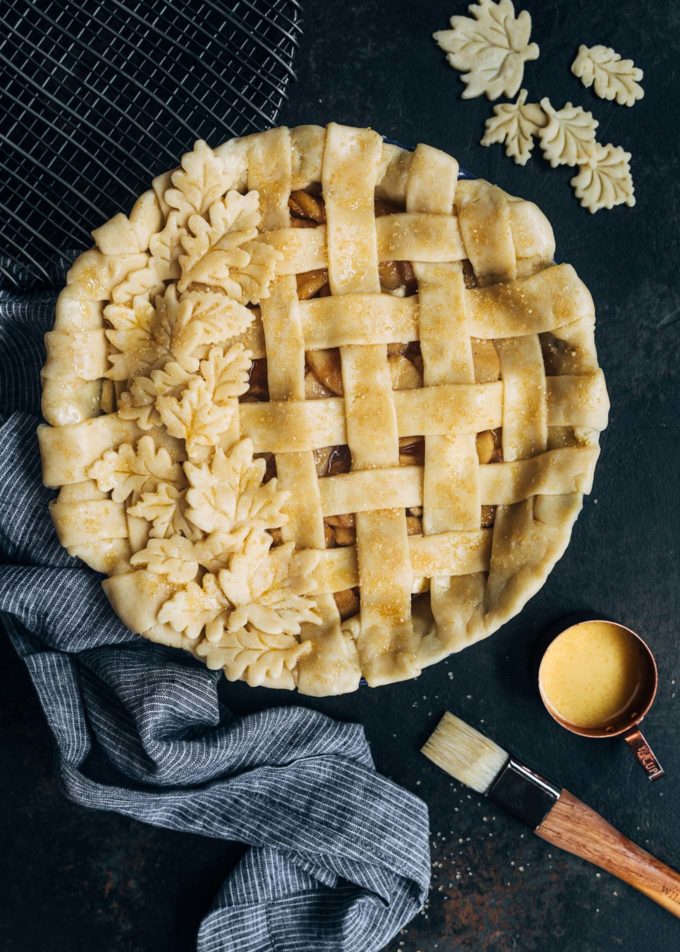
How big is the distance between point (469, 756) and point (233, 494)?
788 millimetres

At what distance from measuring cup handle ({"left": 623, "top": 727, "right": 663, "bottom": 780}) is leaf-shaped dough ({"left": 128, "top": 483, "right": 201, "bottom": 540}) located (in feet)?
3.10

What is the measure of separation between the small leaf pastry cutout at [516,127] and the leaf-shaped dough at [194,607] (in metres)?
1.02

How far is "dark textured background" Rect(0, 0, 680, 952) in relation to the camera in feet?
5.57

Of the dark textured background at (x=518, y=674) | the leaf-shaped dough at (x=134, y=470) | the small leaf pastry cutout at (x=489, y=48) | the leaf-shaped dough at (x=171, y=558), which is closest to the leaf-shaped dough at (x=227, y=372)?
the leaf-shaped dough at (x=134, y=470)

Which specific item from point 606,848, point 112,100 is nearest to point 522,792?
point 606,848

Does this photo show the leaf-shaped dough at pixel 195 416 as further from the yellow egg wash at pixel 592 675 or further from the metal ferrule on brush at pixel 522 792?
the metal ferrule on brush at pixel 522 792

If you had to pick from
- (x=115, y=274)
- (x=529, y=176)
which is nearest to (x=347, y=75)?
(x=529, y=176)

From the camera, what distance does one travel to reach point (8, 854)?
1723 mm

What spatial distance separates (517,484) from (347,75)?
0.91 metres

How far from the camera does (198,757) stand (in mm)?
1525

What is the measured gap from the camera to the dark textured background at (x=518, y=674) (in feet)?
5.57

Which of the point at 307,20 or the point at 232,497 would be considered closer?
the point at 232,497

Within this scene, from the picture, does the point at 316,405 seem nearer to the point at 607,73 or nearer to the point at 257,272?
the point at 257,272

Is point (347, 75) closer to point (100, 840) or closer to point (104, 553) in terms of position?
point (104, 553)
